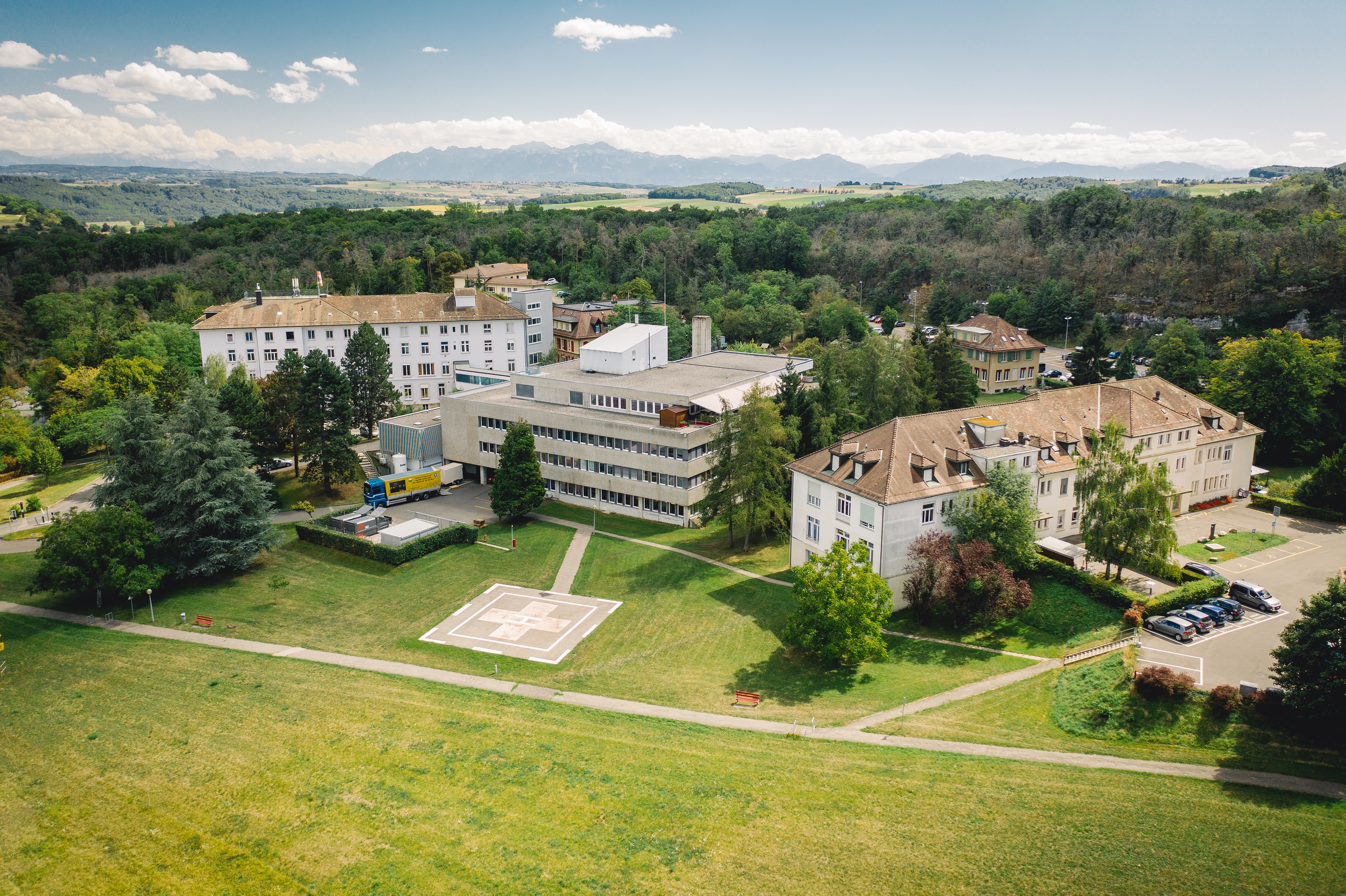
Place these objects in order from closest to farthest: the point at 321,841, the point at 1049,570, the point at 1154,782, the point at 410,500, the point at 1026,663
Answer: the point at 321,841 → the point at 1154,782 → the point at 1026,663 → the point at 1049,570 → the point at 410,500

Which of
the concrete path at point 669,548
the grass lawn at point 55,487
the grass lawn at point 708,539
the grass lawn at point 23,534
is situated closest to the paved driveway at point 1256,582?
the concrete path at point 669,548

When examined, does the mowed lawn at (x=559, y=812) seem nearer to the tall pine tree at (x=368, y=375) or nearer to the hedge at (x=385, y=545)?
the hedge at (x=385, y=545)

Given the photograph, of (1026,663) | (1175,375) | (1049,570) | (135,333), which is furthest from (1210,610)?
(135,333)

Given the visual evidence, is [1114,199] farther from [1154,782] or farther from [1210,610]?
[1154,782]

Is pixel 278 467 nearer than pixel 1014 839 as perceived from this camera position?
No

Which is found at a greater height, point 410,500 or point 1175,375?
point 1175,375

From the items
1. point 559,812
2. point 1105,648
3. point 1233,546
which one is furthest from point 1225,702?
point 559,812

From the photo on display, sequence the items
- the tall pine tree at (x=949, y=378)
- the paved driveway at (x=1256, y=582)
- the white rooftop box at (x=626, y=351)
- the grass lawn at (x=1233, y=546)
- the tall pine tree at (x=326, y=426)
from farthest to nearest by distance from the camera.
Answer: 1. the tall pine tree at (x=949, y=378)
2. the white rooftop box at (x=626, y=351)
3. the tall pine tree at (x=326, y=426)
4. the grass lawn at (x=1233, y=546)
5. the paved driveway at (x=1256, y=582)
